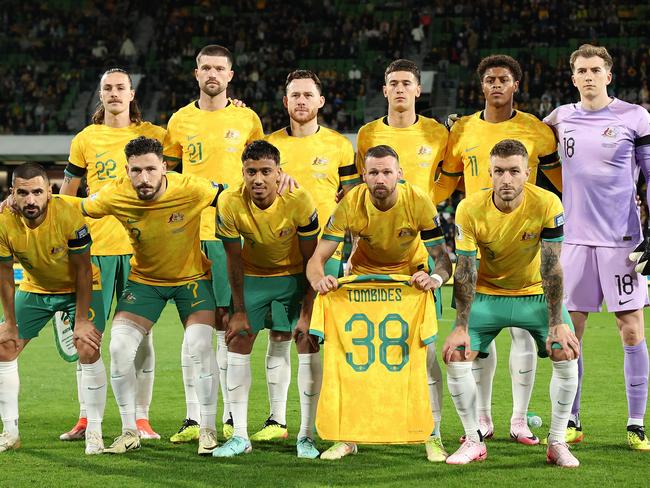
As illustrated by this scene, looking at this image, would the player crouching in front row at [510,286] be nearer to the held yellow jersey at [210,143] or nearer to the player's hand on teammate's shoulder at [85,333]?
the held yellow jersey at [210,143]

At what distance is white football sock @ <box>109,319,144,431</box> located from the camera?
5.82 meters

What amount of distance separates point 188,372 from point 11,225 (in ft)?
4.73

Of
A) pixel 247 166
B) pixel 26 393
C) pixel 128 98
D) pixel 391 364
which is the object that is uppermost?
pixel 128 98

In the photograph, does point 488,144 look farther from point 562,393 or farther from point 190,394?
point 190,394

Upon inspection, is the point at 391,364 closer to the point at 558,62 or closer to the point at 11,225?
the point at 11,225

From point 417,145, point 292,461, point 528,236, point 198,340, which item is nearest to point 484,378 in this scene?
point 528,236

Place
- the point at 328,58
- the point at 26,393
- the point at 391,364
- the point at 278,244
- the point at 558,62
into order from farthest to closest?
the point at 328,58 → the point at 558,62 → the point at 26,393 → the point at 278,244 → the point at 391,364

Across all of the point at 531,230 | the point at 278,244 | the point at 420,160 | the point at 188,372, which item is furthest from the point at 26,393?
the point at 531,230

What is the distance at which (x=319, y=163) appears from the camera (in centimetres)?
638

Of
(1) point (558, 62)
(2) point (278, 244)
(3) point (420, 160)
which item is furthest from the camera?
(1) point (558, 62)

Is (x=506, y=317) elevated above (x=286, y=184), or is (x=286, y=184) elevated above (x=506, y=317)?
(x=286, y=184)

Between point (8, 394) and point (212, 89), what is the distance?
7.68ft

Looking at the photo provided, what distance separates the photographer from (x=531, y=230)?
5543 millimetres

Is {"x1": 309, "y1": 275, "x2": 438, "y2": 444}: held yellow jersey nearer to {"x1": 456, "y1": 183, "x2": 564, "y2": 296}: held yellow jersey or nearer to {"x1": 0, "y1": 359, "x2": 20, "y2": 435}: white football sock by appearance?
{"x1": 456, "y1": 183, "x2": 564, "y2": 296}: held yellow jersey
